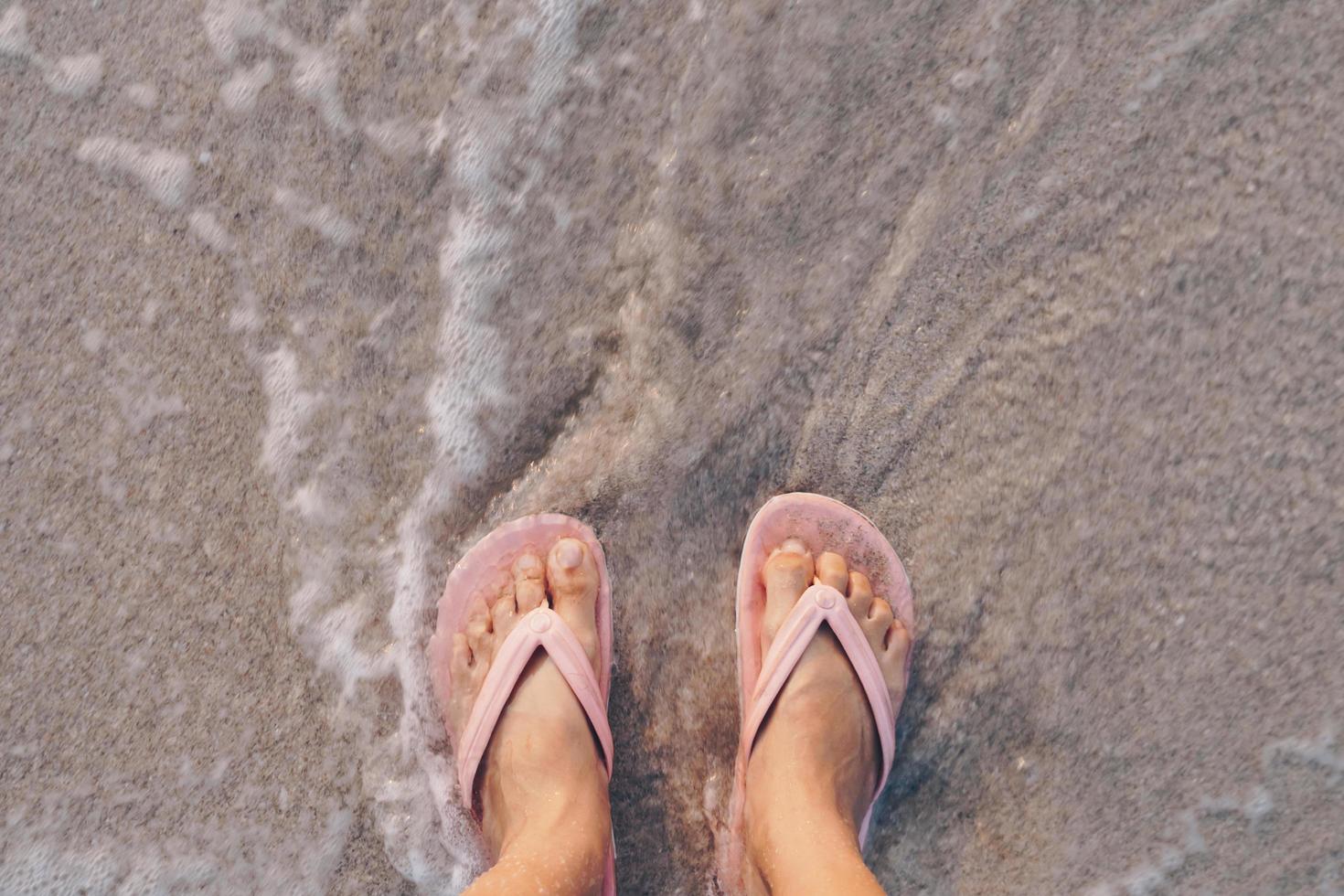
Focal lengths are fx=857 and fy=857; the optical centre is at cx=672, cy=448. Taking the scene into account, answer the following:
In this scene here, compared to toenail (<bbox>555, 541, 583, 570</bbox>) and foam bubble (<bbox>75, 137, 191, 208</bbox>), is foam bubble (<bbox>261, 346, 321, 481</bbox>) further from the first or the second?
toenail (<bbox>555, 541, 583, 570</bbox>)

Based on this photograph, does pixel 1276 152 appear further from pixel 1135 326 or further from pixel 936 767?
pixel 936 767

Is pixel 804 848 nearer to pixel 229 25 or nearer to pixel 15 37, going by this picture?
pixel 229 25

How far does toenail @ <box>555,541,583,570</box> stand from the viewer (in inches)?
62.3

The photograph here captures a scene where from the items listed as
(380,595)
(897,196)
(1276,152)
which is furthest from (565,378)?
(1276,152)

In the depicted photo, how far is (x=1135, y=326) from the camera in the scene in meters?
1.55

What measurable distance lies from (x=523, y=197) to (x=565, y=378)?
1.17 feet

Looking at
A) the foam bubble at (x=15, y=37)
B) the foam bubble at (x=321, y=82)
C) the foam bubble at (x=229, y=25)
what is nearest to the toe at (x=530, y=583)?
the foam bubble at (x=321, y=82)

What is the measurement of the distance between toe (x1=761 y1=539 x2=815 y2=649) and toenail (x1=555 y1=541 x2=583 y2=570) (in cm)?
35

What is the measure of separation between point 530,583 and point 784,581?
18.6 inches

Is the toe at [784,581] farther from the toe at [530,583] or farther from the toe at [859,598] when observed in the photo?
the toe at [530,583]

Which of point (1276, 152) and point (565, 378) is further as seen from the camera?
point (565, 378)

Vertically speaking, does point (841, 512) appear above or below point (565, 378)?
below

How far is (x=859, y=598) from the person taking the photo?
5.25ft

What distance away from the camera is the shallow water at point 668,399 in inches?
60.8
